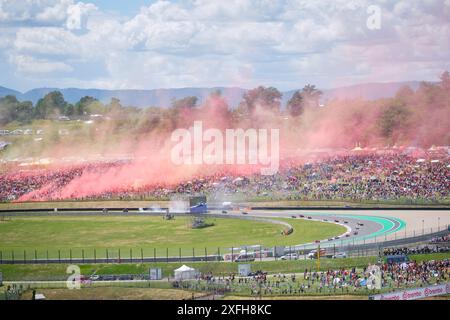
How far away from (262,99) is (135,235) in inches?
2061

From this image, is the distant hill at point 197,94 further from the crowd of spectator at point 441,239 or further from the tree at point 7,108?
the crowd of spectator at point 441,239

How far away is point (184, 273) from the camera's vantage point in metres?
48.4

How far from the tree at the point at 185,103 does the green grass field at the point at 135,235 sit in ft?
115

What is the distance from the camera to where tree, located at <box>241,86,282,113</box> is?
112500 millimetres

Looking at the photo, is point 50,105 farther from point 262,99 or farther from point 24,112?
point 262,99

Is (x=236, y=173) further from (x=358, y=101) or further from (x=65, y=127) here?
(x=65, y=127)

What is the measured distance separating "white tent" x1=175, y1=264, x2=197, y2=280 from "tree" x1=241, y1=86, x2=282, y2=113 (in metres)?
63.7

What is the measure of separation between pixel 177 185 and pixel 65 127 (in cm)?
3527

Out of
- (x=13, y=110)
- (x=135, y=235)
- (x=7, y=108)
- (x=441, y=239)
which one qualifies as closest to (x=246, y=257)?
(x=441, y=239)

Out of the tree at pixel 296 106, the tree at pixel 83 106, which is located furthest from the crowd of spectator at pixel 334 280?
the tree at pixel 83 106

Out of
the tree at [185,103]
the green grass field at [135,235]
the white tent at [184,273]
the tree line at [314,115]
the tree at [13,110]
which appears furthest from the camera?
the tree at [13,110]

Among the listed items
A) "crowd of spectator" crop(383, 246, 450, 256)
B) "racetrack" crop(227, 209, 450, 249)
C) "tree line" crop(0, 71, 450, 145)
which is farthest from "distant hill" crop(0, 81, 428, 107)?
"crowd of spectator" crop(383, 246, 450, 256)

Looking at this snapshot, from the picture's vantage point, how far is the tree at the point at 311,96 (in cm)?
11712

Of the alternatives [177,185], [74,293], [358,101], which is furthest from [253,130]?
[74,293]
